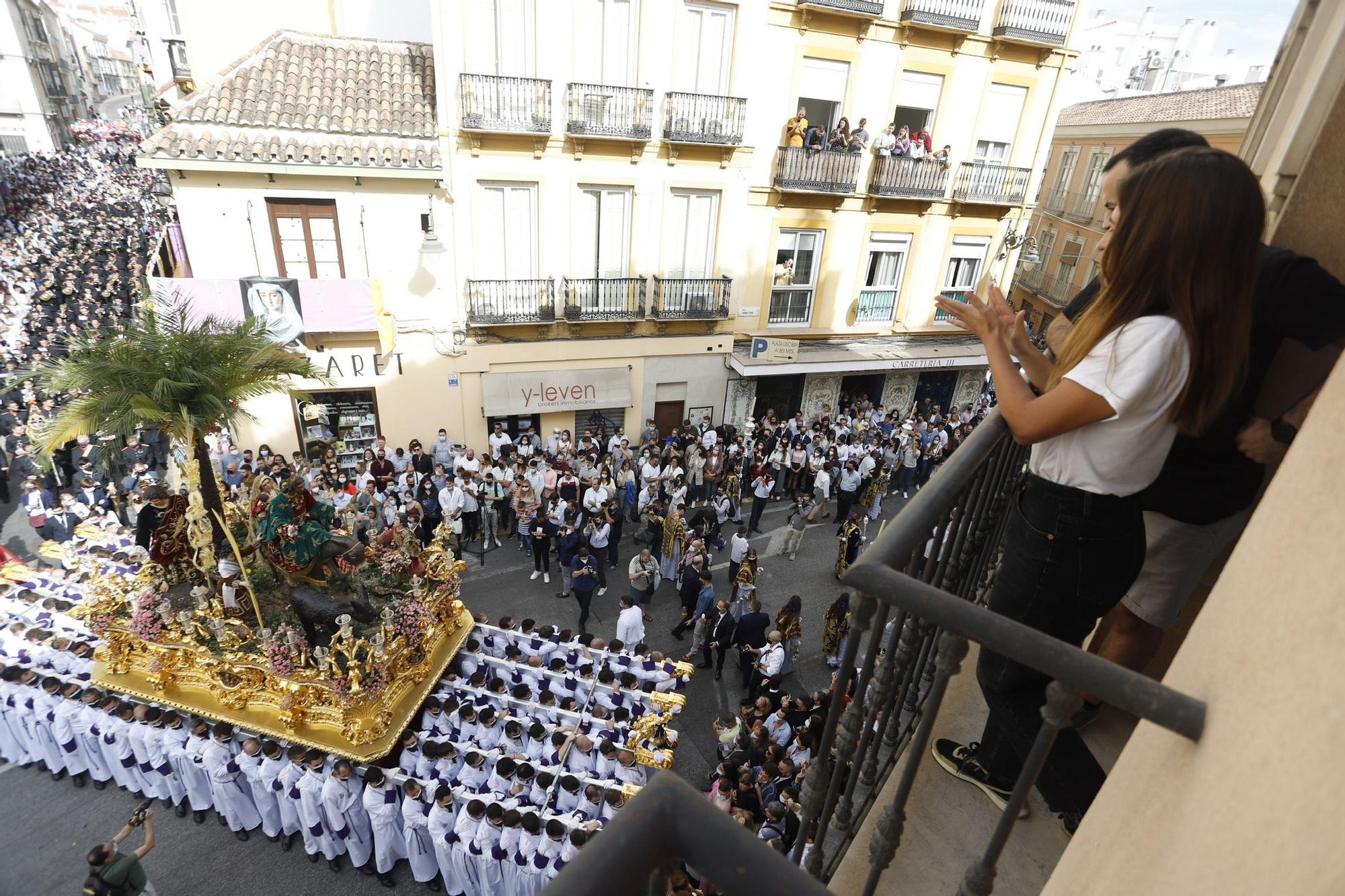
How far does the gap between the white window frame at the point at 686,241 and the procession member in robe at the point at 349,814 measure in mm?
11597

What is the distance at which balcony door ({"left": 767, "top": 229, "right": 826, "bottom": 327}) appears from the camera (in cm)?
1648

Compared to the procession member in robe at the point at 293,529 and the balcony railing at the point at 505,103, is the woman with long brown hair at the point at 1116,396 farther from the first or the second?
the balcony railing at the point at 505,103

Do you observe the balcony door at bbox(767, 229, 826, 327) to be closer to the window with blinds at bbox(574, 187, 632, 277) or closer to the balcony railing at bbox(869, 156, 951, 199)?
the balcony railing at bbox(869, 156, 951, 199)

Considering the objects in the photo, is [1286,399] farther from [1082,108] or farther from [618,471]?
[1082,108]

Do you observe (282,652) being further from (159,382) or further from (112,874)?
(159,382)

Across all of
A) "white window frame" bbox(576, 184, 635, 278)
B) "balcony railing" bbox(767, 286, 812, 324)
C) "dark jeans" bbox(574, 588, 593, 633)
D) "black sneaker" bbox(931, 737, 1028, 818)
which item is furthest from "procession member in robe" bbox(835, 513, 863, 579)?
"black sneaker" bbox(931, 737, 1028, 818)

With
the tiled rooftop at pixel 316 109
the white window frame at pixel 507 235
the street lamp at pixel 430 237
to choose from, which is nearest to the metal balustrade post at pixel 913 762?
the street lamp at pixel 430 237

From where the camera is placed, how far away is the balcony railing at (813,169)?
15.1 meters

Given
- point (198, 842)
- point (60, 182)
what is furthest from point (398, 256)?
point (60, 182)

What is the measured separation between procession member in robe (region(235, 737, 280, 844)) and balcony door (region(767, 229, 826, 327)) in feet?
44.1

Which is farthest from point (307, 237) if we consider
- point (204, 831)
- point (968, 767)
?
point (968, 767)

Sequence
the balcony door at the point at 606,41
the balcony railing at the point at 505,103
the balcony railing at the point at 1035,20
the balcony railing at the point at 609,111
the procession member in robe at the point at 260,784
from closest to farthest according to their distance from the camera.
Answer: the procession member in robe at the point at 260,784 → the balcony railing at the point at 505,103 → the balcony door at the point at 606,41 → the balcony railing at the point at 609,111 → the balcony railing at the point at 1035,20

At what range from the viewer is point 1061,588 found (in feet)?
6.93

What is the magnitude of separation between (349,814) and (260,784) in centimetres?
105
